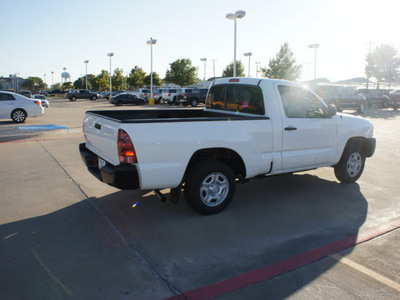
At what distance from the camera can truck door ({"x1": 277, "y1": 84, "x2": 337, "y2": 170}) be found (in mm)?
5329

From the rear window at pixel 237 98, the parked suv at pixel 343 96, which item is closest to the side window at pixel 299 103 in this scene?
the rear window at pixel 237 98

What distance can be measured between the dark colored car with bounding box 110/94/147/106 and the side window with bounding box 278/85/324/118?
112 feet

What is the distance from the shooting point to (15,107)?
1655cm

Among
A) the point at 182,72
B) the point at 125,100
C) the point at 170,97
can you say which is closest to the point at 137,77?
the point at 182,72

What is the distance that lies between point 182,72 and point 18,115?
59085 mm

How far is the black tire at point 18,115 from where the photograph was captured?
54.4 ft

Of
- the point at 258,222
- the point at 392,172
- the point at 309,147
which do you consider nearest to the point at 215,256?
the point at 258,222

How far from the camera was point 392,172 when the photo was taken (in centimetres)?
754

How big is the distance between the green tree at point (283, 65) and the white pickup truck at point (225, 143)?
4913 centimetres

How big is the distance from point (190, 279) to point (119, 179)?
1.47 meters

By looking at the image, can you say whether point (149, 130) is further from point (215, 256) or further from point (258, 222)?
point (258, 222)

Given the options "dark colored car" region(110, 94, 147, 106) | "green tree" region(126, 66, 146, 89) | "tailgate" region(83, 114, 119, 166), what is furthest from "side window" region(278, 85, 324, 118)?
"green tree" region(126, 66, 146, 89)

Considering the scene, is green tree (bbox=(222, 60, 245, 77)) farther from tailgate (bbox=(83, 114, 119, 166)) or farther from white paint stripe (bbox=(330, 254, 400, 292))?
white paint stripe (bbox=(330, 254, 400, 292))

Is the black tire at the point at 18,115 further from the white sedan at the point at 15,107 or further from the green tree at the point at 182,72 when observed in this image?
the green tree at the point at 182,72
